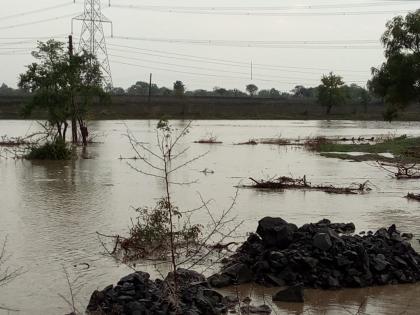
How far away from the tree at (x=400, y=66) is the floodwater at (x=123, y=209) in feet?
42.6

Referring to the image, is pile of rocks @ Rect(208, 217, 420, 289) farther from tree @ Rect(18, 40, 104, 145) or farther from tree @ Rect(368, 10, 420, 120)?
tree @ Rect(368, 10, 420, 120)

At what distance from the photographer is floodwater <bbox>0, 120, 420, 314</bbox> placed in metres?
→ 7.43

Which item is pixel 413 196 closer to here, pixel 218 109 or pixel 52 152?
pixel 52 152

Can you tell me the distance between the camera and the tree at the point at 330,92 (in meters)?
95.9

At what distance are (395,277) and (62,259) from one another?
16.3ft

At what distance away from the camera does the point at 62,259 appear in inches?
355

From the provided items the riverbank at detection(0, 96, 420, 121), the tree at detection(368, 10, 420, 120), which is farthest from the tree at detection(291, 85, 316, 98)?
the tree at detection(368, 10, 420, 120)

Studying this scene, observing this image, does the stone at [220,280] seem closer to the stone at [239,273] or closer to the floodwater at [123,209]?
the stone at [239,273]

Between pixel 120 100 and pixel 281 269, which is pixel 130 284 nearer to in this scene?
pixel 281 269

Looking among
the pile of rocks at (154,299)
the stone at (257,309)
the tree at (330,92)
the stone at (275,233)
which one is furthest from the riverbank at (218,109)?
the stone at (257,309)

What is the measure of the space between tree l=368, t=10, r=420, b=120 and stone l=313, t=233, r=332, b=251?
102 ft

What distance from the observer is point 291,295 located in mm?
7238

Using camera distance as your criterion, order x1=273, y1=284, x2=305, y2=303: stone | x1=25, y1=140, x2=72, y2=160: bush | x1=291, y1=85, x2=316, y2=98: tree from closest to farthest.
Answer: x1=273, y1=284, x2=305, y2=303: stone < x1=25, y1=140, x2=72, y2=160: bush < x1=291, y1=85, x2=316, y2=98: tree

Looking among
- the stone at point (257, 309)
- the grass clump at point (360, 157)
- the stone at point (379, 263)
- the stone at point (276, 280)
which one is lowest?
the stone at point (257, 309)
